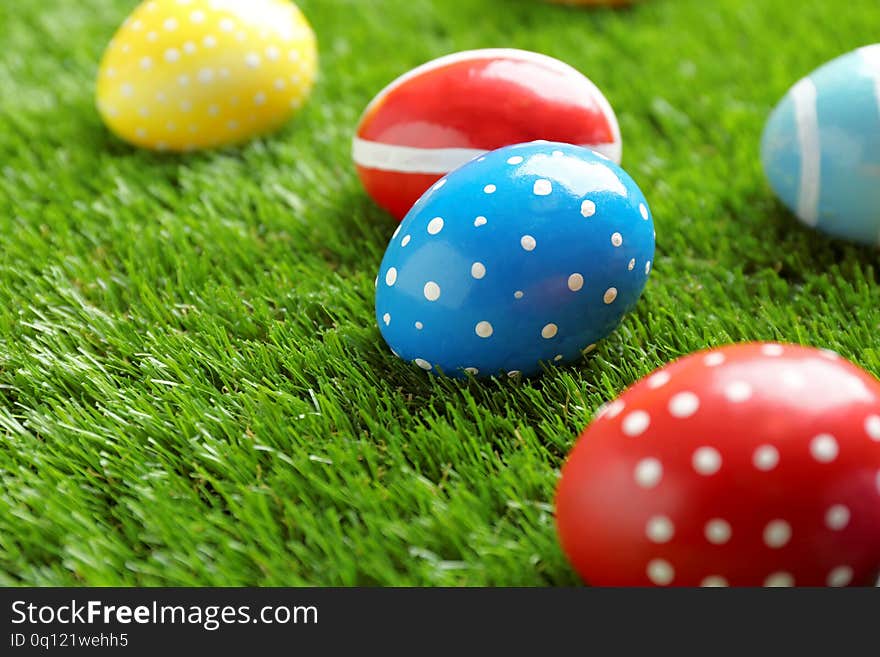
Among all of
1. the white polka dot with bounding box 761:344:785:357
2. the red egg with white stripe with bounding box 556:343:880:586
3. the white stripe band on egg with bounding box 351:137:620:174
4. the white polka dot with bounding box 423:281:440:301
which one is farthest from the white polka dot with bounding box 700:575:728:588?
the white stripe band on egg with bounding box 351:137:620:174

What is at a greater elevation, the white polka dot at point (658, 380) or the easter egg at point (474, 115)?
the easter egg at point (474, 115)

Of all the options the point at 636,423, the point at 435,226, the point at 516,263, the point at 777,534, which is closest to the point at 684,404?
the point at 636,423

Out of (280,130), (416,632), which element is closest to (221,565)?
(416,632)

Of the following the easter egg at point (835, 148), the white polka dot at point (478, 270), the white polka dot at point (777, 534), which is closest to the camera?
the white polka dot at point (777, 534)

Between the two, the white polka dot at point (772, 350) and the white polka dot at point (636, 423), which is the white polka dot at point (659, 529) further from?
the white polka dot at point (772, 350)

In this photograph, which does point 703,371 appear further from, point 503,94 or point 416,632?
point 503,94

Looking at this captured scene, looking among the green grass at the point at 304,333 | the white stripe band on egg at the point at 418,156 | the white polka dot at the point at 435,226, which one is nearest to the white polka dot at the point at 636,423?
the green grass at the point at 304,333
